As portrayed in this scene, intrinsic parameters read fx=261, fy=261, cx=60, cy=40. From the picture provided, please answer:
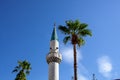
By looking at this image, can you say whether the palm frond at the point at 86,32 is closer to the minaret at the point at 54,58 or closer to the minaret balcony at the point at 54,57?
the minaret at the point at 54,58

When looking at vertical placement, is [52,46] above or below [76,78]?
above

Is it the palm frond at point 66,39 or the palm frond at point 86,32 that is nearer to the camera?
the palm frond at point 66,39

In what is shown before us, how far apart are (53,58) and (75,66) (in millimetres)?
28204

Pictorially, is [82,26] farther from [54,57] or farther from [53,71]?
[54,57]

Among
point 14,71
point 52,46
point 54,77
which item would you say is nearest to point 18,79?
point 14,71

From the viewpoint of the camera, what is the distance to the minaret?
60031mm

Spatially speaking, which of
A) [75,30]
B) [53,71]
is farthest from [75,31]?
[53,71]

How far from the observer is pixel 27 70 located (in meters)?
49.7

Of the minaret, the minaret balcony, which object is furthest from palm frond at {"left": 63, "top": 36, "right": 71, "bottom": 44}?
the minaret balcony

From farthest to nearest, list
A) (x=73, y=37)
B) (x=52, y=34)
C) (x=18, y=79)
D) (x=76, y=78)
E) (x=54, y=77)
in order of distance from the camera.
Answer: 1. (x=52, y=34)
2. (x=54, y=77)
3. (x=18, y=79)
4. (x=73, y=37)
5. (x=76, y=78)

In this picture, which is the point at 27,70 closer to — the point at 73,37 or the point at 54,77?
the point at 54,77

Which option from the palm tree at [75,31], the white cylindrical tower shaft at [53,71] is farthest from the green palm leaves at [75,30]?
the white cylindrical tower shaft at [53,71]

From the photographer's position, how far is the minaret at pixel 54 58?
60.0 metres

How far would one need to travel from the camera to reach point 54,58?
6141cm
